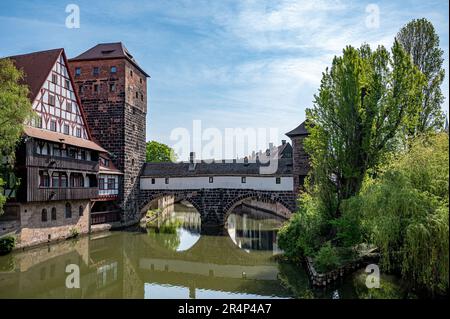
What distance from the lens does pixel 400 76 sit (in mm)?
14586

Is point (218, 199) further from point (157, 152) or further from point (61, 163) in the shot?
point (157, 152)

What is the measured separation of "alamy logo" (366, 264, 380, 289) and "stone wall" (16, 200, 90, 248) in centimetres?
1500

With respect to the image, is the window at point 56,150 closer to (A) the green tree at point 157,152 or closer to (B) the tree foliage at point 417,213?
(B) the tree foliage at point 417,213

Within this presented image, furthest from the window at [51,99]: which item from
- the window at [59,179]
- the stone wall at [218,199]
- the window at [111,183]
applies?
the stone wall at [218,199]

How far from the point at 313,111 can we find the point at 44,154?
1353 centimetres

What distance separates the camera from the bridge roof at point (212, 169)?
2514 centimetres

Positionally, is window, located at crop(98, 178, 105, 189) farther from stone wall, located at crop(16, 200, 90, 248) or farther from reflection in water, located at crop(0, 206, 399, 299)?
reflection in water, located at crop(0, 206, 399, 299)

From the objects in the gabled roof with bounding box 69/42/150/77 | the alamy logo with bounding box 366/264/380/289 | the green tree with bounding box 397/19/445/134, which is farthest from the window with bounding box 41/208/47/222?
the green tree with bounding box 397/19/445/134

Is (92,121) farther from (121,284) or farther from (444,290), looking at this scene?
(444,290)

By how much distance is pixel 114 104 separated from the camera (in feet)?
85.8

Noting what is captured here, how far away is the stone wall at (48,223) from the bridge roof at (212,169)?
6702 millimetres

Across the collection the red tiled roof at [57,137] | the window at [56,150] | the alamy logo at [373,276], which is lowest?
the alamy logo at [373,276]

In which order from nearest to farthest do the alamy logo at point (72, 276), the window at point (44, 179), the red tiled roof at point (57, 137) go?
1. the alamy logo at point (72, 276)
2. the red tiled roof at point (57, 137)
3. the window at point (44, 179)
